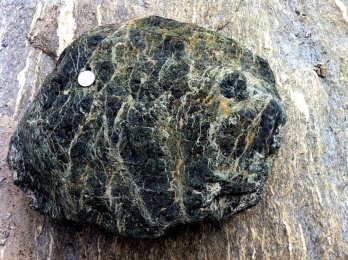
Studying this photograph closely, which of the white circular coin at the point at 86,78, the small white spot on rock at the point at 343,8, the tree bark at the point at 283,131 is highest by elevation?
the small white spot on rock at the point at 343,8

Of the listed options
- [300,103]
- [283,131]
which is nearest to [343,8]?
[300,103]

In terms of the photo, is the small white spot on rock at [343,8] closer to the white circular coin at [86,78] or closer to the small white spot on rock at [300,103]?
the small white spot on rock at [300,103]

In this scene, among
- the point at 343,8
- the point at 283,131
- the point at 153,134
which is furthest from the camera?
the point at 343,8

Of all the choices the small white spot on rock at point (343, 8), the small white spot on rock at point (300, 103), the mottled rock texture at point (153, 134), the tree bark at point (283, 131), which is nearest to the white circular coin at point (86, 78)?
the mottled rock texture at point (153, 134)

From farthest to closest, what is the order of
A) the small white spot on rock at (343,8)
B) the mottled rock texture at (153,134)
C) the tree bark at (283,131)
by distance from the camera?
the small white spot on rock at (343,8) → the tree bark at (283,131) → the mottled rock texture at (153,134)

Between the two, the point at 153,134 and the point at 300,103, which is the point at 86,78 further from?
the point at 300,103

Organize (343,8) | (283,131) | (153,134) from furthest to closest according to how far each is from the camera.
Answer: (343,8) → (283,131) → (153,134)

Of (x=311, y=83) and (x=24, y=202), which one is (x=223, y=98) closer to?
(x=311, y=83)
